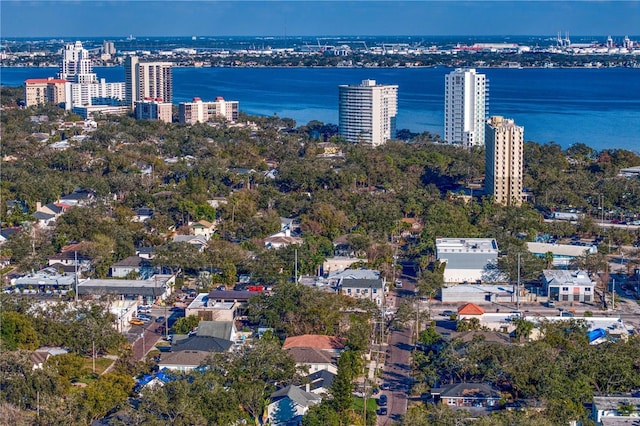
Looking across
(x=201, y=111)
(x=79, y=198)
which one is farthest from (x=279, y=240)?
(x=201, y=111)

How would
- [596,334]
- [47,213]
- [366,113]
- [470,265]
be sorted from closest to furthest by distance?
1. [596,334]
2. [470,265]
3. [47,213]
4. [366,113]

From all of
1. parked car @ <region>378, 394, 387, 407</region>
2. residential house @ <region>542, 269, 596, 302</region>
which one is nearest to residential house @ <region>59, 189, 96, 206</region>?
residential house @ <region>542, 269, 596, 302</region>

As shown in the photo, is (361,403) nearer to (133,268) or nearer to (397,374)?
(397,374)

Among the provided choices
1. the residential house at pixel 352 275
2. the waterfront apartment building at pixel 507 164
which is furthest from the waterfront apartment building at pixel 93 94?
the residential house at pixel 352 275

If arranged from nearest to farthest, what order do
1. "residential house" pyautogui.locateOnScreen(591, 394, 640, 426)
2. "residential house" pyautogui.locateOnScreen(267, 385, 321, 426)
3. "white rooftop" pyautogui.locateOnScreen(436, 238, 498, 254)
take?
"residential house" pyautogui.locateOnScreen(591, 394, 640, 426) < "residential house" pyautogui.locateOnScreen(267, 385, 321, 426) < "white rooftop" pyautogui.locateOnScreen(436, 238, 498, 254)

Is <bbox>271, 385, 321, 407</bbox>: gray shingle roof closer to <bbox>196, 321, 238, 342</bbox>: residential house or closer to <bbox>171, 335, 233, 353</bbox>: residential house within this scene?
<bbox>171, 335, 233, 353</bbox>: residential house
